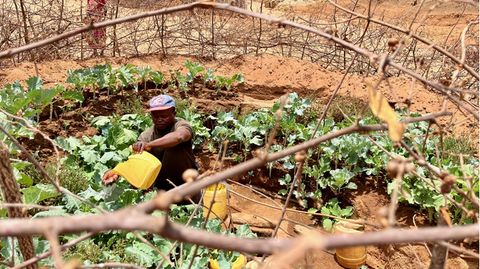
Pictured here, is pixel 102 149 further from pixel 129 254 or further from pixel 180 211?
pixel 129 254

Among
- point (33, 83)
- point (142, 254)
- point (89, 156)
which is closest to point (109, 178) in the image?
point (142, 254)

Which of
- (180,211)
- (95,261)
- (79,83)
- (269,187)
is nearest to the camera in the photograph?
(95,261)

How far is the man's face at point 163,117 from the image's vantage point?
446 cm

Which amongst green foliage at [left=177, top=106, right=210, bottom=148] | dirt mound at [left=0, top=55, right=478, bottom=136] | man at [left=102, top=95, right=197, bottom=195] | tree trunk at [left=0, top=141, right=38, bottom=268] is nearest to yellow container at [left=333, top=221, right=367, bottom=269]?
man at [left=102, top=95, right=197, bottom=195]

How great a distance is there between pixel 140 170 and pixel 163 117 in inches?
36.5

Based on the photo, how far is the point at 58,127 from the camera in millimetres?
6102

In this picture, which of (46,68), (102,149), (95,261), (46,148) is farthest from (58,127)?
(95,261)

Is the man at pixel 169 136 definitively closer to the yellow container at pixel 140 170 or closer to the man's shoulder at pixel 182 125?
the man's shoulder at pixel 182 125

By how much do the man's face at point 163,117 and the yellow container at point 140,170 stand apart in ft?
2.68

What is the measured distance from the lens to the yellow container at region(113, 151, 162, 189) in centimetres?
364

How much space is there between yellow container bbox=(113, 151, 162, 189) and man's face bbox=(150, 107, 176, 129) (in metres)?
0.82

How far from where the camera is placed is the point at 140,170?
3.66m

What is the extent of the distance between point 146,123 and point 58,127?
3.50 feet

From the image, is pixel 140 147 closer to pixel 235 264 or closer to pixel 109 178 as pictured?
pixel 109 178
